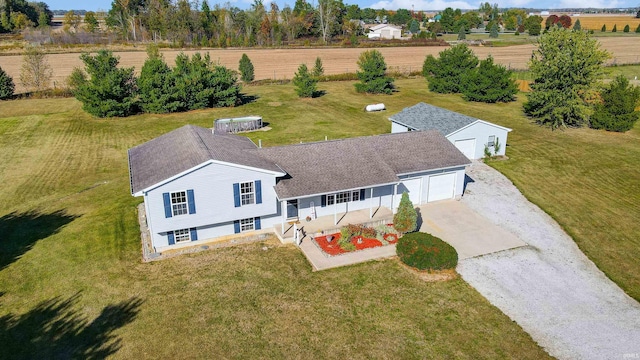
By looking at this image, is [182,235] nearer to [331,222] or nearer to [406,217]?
[331,222]

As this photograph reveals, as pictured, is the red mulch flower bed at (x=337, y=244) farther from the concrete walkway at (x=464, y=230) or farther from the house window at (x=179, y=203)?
the house window at (x=179, y=203)

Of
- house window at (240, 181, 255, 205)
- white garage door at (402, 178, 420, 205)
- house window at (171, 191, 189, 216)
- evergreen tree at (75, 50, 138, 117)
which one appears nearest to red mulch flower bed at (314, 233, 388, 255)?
house window at (240, 181, 255, 205)

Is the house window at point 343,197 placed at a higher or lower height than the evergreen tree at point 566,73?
lower

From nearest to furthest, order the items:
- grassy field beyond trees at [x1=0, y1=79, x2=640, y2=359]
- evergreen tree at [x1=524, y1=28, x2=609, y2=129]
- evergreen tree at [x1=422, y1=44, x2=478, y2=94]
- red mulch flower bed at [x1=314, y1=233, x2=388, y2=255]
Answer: grassy field beyond trees at [x1=0, y1=79, x2=640, y2=359]
red mulch flower bed at [x1=314, y1=233, x2=388, y2=255]
evergreen tree at [x1=524, y1=28, x2=609, y2=129]
evergreen tree at [x1=422, y1=44, x2=478, y2=94]

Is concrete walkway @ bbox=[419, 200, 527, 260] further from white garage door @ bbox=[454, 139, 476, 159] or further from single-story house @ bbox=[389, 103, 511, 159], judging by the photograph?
white garage door @ bbox=[454, 139, 476, 159]

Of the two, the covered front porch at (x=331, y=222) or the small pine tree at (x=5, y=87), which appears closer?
the covered front porch at (x=331, y=222)

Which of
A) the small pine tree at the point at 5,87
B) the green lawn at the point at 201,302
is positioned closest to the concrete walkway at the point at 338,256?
the green lawn at the point at 201,302
